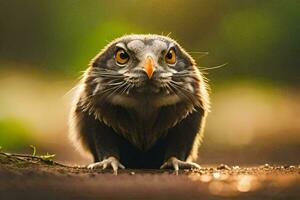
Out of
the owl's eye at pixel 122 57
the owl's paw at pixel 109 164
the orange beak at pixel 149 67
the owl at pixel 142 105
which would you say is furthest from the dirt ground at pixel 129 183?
the owl's eye at pixel 122 57

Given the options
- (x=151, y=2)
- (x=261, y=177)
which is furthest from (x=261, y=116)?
(x=261, y=177)

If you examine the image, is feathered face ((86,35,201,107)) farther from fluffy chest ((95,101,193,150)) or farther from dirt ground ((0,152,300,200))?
dirt ground ((0,152,300,200))

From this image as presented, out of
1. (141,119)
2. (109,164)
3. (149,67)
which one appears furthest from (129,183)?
(141,119)

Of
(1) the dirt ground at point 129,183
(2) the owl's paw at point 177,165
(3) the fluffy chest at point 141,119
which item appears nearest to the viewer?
(1) the dirt ground at point 129,183

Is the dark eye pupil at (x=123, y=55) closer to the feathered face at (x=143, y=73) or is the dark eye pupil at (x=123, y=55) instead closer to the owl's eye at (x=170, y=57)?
the feathered face at (x=143, y=73)

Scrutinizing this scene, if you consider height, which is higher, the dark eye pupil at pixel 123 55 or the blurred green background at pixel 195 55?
the blurred green background at pixel 195 55

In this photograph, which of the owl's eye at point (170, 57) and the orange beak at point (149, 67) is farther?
the owl's eye at point (170, 57)

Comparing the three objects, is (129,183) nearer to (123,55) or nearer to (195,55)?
(123,55)
